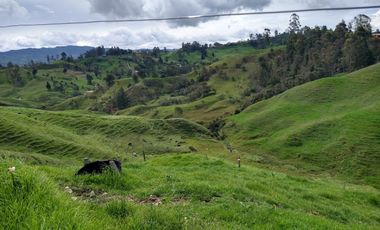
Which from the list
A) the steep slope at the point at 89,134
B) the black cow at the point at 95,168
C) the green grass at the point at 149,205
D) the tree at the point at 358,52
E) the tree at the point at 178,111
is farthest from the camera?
the tree at the point at 178,111

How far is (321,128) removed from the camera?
85938 mm

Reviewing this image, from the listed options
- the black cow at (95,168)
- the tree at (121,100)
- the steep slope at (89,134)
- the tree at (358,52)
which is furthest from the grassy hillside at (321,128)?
the tree at (121,100)

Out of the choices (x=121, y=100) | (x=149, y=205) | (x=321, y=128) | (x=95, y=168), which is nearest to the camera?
(x=149, y=205)

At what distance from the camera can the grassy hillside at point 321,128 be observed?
2778 inches

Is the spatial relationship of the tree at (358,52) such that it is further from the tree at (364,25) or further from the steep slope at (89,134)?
the steep slope at (89,134)

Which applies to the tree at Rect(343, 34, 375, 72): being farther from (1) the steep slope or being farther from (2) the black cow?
(2) the black cow

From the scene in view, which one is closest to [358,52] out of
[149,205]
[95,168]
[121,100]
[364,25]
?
[364,25]

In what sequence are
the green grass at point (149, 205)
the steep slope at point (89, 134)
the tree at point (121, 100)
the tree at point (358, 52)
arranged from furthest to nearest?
the tree at point (121, 100)
the tree at point (358, 52)
the steep slope at point (89, 134)
the green grass at point (149, 205)

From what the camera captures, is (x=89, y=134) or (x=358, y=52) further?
(x=358, y=52)

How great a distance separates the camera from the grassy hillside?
7056 cm

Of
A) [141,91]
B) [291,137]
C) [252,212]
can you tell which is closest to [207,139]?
[291,137]

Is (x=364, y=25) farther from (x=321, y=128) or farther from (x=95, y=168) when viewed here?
(x=95, y=168)

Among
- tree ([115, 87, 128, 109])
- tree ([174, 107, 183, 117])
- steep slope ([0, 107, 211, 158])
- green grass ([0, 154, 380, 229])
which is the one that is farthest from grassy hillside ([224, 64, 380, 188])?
tree ([115, 87, 128, 109])

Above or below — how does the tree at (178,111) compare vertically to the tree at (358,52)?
below
